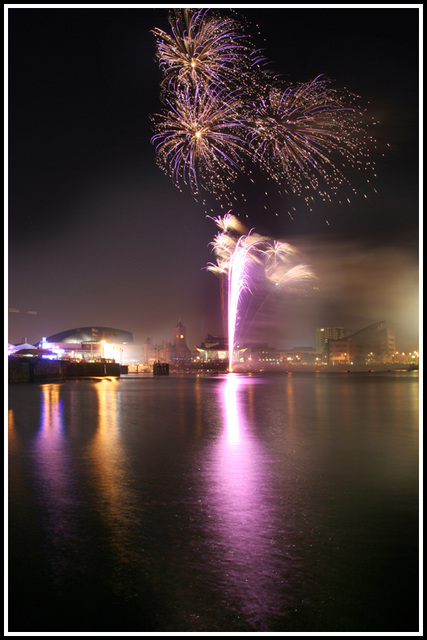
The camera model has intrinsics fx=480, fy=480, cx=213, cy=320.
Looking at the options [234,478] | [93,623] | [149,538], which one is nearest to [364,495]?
[234,478]

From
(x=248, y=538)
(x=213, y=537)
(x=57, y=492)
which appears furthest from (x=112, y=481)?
(x=248, y=538)

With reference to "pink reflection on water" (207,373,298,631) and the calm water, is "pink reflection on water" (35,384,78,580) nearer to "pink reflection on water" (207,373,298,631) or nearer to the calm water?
the calm water

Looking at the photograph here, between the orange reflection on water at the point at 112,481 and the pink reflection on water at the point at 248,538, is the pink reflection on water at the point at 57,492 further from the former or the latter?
the pink reflection on water at the point at 248,538

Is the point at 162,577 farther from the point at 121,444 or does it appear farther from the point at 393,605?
the point at 121,444

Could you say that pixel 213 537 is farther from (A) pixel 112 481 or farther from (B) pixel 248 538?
(A) pixel 112 481

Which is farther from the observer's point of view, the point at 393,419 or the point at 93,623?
the point at 393,419

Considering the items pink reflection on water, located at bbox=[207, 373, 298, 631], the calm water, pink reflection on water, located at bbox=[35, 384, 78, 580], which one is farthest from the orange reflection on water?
pink reflection on water, located at bbox=[207, 373, 298, 631]
